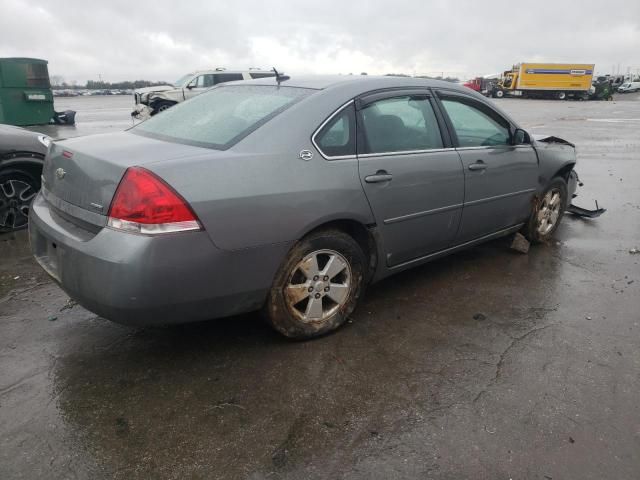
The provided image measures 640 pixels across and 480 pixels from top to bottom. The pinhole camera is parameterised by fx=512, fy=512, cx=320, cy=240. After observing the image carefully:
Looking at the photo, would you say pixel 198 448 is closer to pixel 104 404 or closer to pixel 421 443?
pixel 104 404

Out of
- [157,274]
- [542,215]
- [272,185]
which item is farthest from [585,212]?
[157,274]

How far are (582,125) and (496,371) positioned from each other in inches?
732

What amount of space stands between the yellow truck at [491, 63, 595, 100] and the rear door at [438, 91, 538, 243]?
47.8m

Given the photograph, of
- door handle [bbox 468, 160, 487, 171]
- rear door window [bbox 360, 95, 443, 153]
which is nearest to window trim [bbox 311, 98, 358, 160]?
rear door window [bbox 360, 95, 443, 153]

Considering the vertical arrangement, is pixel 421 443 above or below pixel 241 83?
below

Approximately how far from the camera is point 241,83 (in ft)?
12.4

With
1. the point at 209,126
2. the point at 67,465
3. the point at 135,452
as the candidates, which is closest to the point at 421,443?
the point at 135,452

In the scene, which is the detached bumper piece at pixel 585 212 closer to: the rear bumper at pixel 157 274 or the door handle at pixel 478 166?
the door handle at pixel 478 166

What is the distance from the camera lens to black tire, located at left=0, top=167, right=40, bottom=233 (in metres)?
5.23

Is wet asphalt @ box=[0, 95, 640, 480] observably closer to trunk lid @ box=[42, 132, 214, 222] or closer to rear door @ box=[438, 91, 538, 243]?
rear door @ box=[438, 91, 538, 243]

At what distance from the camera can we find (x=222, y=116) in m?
3.22

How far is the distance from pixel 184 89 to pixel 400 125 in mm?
17635

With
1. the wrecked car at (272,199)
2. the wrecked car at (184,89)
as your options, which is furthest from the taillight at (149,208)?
the wrecked car at (184,89)

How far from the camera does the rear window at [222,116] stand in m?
2.97
